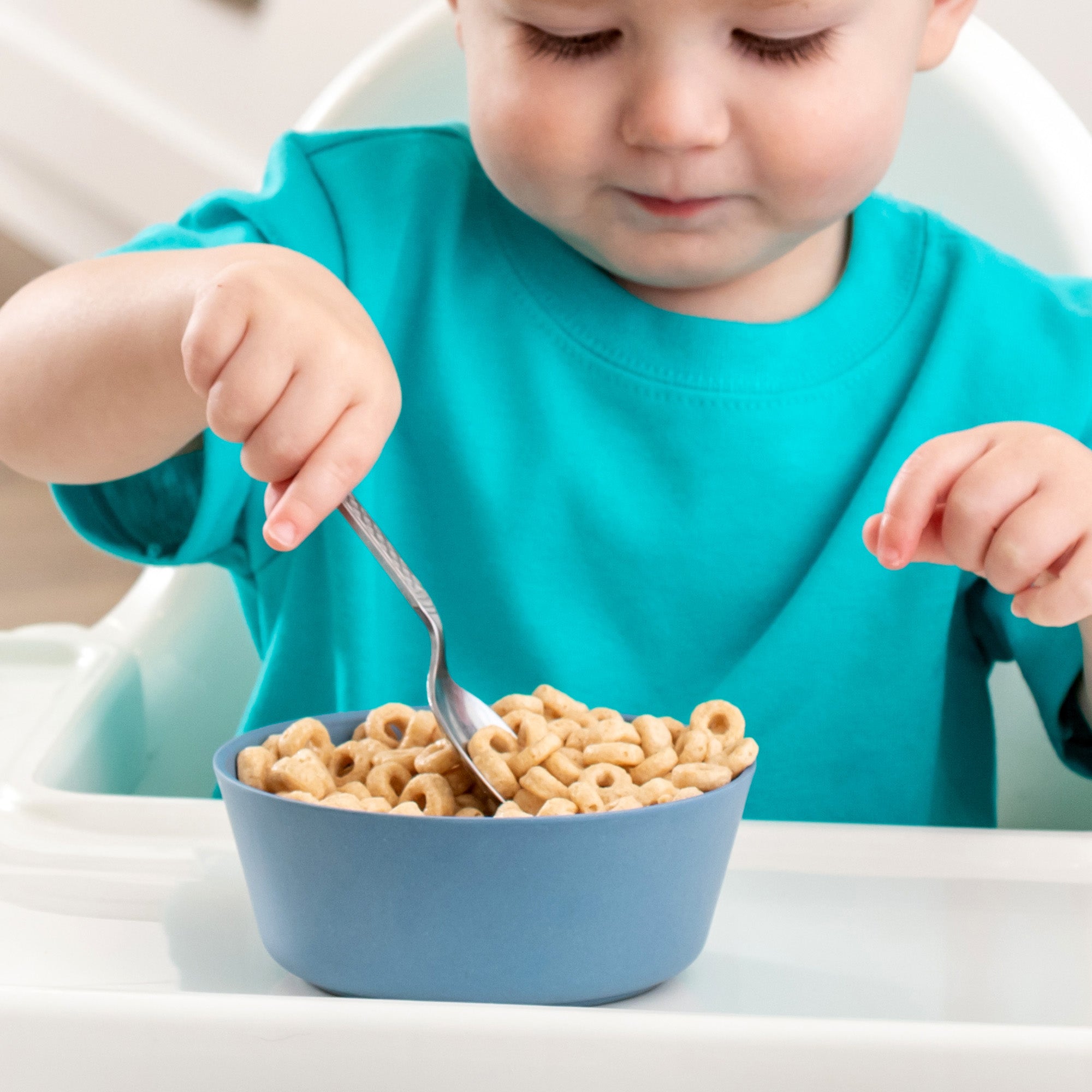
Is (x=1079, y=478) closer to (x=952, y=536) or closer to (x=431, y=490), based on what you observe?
(x=952, y=536)

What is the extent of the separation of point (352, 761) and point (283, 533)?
84mm

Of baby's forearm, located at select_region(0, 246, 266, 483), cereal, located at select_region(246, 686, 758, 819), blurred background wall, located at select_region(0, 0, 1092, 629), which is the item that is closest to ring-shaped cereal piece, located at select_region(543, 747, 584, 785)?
cereal, located at select_region(246, 686, 758, 819)

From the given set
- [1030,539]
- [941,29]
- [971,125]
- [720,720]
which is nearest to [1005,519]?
[1030,539]

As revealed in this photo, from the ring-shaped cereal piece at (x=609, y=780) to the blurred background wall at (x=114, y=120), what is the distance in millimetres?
1360

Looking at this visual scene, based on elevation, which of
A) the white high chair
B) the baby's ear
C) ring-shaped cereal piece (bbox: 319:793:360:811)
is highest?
the baby's ear

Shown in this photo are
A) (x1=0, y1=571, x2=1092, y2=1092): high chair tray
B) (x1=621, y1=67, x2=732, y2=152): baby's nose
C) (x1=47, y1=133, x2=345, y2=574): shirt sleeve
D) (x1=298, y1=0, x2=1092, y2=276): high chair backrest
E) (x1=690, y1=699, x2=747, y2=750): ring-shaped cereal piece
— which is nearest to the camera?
(x1=0, y1=571, x2=1092, y2=1092): high chair tray

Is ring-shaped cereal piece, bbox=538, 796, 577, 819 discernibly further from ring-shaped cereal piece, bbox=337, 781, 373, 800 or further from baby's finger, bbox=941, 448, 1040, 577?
baby's finger, bbox=941, 448, 1040, 577

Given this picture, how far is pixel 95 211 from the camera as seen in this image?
6.61 feet

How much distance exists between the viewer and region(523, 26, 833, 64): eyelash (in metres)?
0.52

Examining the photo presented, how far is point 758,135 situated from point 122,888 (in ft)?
1.23

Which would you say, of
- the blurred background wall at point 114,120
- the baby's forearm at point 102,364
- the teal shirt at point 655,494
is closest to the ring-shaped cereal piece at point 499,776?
the baby's forearm at point 102,364

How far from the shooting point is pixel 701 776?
37 centimetres

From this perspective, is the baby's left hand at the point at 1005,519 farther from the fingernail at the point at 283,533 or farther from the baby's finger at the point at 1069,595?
the fingernail at the point at 283,533

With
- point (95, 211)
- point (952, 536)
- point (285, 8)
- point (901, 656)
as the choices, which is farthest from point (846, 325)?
point (95, 211)
